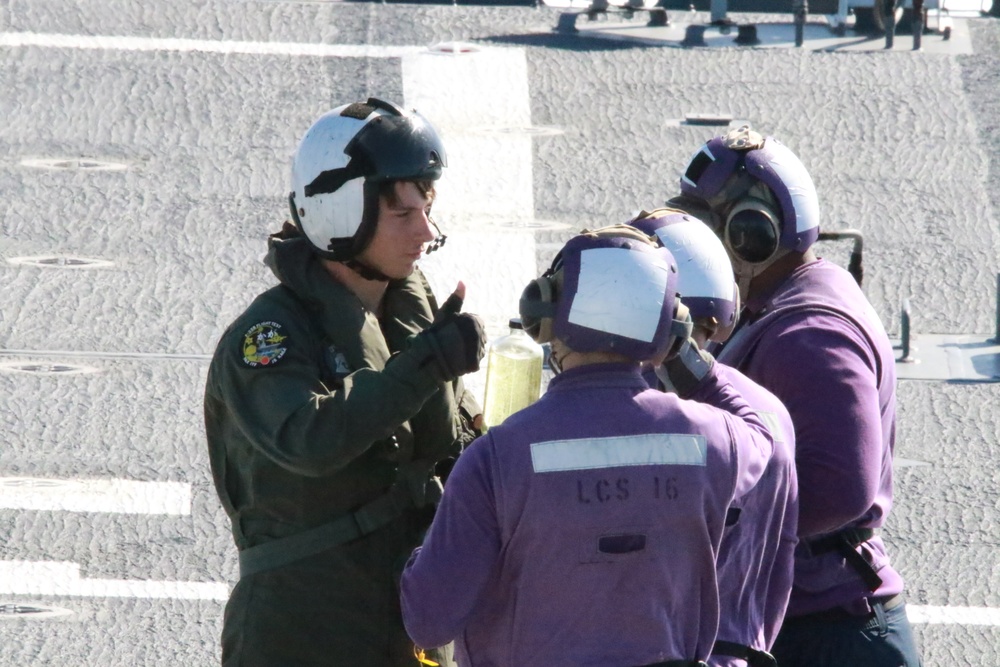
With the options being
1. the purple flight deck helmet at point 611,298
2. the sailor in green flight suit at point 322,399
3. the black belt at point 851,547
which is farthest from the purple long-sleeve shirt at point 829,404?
the sailor in green flight suit at point 322,399

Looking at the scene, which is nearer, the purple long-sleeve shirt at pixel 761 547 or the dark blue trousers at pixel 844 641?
the purple long-sleeve shirt at pixel 761 547

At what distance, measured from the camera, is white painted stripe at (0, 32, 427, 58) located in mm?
11273

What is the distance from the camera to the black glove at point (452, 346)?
3.23m

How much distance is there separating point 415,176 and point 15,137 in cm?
741

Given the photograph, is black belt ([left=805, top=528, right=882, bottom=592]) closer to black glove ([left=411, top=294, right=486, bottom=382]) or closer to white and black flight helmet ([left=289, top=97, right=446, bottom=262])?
black glove ([left=411, top=294, right=486, bottom=382])

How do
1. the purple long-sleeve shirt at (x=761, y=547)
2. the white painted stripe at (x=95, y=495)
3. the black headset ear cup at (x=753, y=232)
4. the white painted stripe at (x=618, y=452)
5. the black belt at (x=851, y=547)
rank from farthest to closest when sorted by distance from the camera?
the white painted stripe at (x=95, y=495)
the black headset ear cup at (x=753, y=232)
the black belt at (x=851, y=547)
the purple long-sleeve shirt at (x=761, y=547)
the white painted stripe at (x=618, y=452)

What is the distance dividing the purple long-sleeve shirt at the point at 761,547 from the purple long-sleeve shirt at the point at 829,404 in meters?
0.16

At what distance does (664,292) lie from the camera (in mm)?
2910

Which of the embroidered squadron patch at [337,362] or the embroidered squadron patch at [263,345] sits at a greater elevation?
the embroidered squadron patch at [263,345]

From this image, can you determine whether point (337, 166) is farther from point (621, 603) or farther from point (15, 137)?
point (15, 137)

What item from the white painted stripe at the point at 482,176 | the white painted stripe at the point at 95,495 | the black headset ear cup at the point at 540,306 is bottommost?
the white painted stripe at the point at 95,495

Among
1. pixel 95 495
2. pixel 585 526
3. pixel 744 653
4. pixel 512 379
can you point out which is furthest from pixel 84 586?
pixel 585 526

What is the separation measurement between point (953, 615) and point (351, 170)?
148 inches

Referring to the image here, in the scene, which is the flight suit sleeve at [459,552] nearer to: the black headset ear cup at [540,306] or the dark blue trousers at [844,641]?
the black headset ear cup at [540,306]
